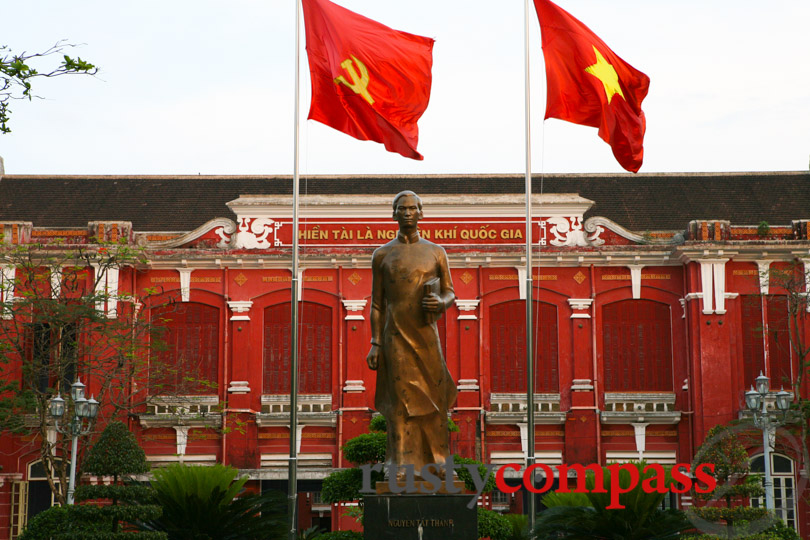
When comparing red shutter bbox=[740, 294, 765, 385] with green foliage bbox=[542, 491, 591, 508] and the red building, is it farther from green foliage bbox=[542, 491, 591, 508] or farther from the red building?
green foliage bbox=[542, 491, 591, 508]

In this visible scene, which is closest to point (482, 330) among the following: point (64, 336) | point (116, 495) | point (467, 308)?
point (467, 308)

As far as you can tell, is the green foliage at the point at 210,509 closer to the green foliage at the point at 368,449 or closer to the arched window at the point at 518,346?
the green foliage at the point at 368,449

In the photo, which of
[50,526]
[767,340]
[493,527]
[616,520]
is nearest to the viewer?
[616,520]

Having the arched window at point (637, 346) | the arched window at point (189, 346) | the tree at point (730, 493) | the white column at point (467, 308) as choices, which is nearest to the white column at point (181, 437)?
the arched window at point (189, 346)

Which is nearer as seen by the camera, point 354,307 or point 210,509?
point 210,509

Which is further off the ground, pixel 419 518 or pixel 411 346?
pixel 411 346

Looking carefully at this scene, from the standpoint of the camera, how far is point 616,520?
579 inches

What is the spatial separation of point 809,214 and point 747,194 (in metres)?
1.98

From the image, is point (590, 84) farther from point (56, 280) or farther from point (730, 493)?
point (56, 280)

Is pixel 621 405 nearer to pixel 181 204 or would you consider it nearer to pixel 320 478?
pixel 320 478

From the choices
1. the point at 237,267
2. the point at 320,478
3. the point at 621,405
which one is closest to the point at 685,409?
the point at 621,405

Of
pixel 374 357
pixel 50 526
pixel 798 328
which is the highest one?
pixel 798 328

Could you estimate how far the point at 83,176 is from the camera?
3653 centimetres

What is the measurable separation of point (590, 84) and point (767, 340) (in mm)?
15041
